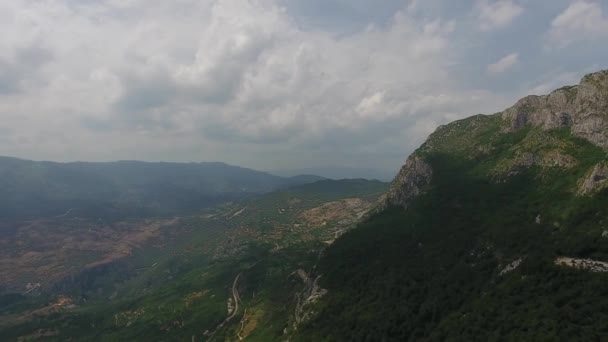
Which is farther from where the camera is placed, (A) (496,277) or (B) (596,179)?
(B) (596,179)

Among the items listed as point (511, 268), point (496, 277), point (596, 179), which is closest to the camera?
point (511, 268)

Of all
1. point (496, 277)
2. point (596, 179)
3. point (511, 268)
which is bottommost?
point (496, 277)

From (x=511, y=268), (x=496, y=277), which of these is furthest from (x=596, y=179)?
(x=496, y=277)

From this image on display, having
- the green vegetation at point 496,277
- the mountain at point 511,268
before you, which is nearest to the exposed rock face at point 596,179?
the mountain at point 511,268

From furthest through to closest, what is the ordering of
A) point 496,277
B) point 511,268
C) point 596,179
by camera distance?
point 596,179 < point 496,277 < point 511,268

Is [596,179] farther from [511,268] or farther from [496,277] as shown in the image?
[496,277]

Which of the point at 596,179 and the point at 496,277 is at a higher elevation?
the point at 596,179

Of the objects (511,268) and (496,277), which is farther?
(496,277)

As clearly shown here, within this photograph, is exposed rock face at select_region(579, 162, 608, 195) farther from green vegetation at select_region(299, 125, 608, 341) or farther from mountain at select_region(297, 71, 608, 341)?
green vegetation at select_region(299, 125, 608, 341)

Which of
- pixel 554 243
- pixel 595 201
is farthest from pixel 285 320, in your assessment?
pixel 595 201

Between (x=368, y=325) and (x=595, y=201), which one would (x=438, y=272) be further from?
(x=595, y=201)

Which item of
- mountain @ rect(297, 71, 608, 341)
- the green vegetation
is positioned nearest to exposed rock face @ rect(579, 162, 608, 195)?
mountain @ rect(297, 71, 608, 341)
